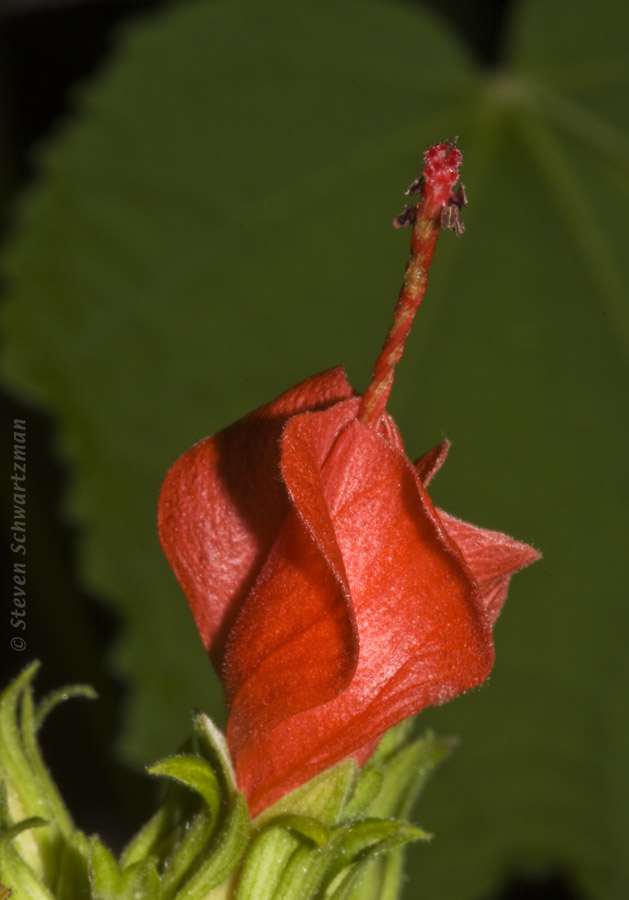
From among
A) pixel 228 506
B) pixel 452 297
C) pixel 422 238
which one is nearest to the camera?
pixel 422 238

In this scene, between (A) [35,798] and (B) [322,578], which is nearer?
(B) [322,578]

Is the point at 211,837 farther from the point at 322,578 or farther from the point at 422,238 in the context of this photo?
the point at 422,238

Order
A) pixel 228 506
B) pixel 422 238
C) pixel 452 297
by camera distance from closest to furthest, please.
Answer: pixel 422 238
pixel 228 506
pixel 452 297

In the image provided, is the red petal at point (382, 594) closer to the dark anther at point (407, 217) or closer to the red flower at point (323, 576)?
the red flower at point (323, 576)

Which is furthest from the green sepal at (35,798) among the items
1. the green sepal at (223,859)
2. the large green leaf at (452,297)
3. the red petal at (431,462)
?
the large green leaf at (452,297)

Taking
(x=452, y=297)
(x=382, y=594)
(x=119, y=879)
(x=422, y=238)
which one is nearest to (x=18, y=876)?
(x=119, y=879)

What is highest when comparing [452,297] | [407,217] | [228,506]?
[452,297]

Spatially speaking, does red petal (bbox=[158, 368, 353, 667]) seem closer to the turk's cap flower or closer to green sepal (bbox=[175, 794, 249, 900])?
the turk's cap flower
